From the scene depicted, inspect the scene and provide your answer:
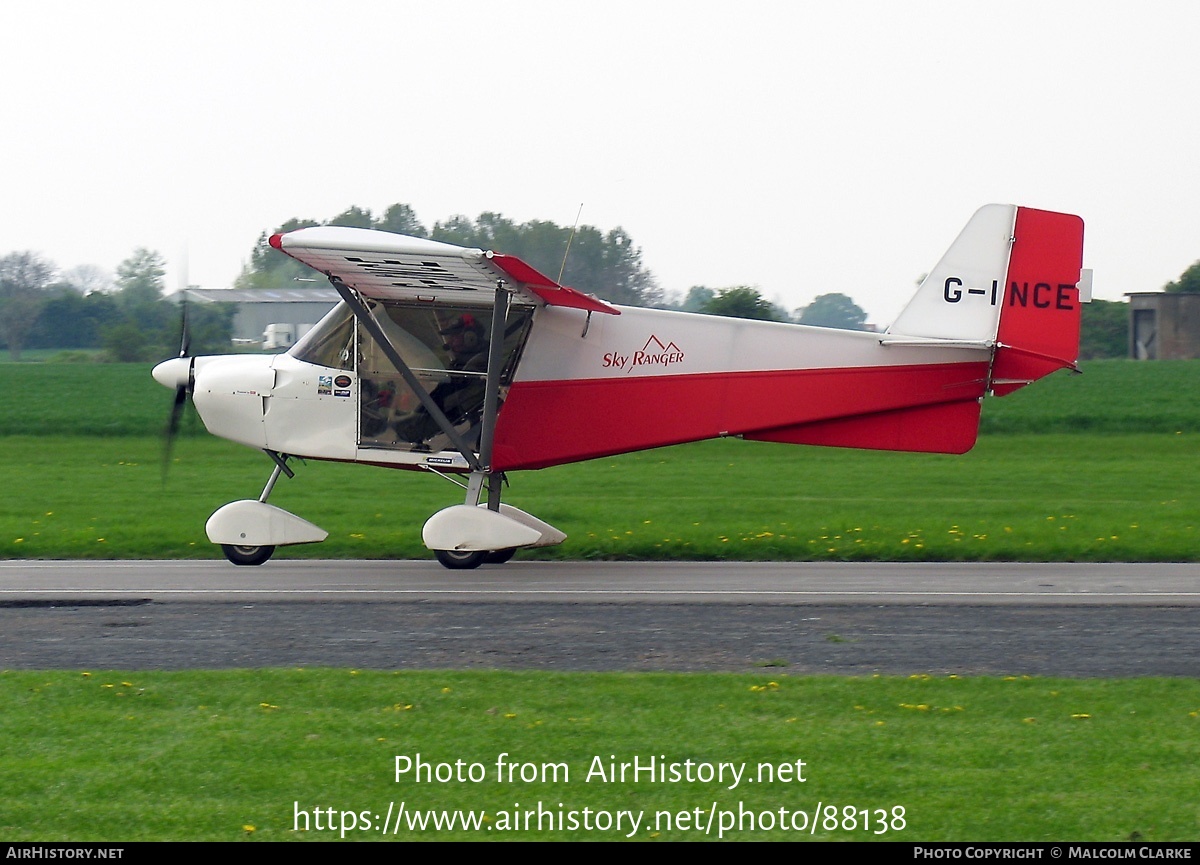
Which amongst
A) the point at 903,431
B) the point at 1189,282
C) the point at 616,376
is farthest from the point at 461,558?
the point at 1189,282

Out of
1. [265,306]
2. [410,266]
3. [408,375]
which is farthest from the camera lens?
[265,306]

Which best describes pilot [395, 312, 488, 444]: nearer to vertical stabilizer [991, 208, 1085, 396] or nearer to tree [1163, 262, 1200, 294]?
vertical stabilizer [991, 208, 1085, 396]

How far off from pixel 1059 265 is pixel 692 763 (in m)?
7.83

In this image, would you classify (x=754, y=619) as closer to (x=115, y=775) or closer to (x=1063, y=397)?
(x=115, y=775)

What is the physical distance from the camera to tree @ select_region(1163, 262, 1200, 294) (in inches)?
2480

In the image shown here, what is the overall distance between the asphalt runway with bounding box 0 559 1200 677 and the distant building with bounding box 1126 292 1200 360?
47.6 meters

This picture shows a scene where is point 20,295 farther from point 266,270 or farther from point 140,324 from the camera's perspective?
point 266,270

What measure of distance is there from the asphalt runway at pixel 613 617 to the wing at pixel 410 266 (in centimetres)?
248

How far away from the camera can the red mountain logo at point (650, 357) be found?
12.2 m

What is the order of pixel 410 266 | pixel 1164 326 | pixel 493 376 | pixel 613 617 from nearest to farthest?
pixel 613 617, pixel 410 266, pixel 493 376, pixel 1164 326

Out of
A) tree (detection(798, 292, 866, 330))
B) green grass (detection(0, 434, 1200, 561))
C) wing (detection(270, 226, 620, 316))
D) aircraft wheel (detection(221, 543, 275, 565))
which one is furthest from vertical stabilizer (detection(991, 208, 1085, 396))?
tree (detection(798, 292, 866, 330))

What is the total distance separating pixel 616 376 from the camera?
12258mm

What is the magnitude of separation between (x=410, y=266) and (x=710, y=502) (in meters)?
7.11

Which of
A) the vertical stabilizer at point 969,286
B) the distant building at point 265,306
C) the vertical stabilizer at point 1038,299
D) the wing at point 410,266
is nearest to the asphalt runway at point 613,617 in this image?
the vertical stabilizer at point 1038,299
